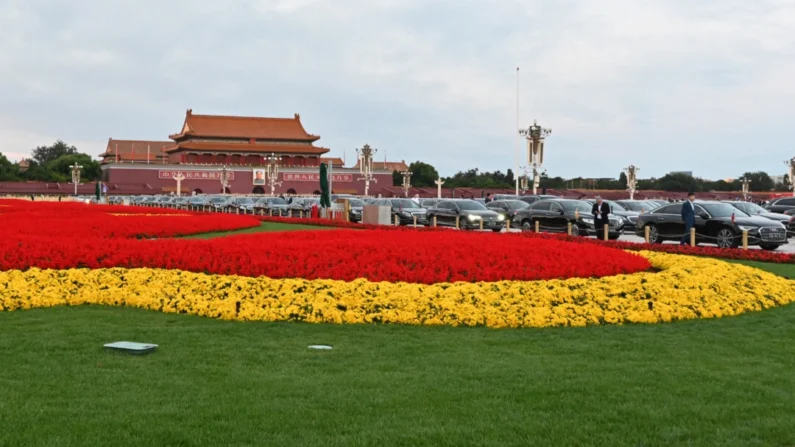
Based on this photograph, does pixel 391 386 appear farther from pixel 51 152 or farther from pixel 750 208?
pixel 51 152

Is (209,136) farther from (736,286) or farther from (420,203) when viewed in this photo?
(736,286)

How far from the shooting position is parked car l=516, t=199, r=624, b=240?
23.3 metres

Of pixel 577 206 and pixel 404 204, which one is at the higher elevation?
pixel 577 206

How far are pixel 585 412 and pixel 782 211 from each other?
2922cm

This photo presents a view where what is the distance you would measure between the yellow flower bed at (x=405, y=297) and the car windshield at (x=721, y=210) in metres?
10.7

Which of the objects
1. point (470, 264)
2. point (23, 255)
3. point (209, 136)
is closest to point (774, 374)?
point (470, 264)

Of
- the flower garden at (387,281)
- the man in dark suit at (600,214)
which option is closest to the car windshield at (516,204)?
the man in dark suit at (600,214)

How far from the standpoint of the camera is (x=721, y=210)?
19.8 metres

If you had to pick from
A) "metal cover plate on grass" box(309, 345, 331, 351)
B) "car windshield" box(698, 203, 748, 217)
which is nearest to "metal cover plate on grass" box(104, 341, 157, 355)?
"metal cover plate on grass" box(309, 345, 331, 351)

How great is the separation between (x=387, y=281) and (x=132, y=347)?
11.9 ft

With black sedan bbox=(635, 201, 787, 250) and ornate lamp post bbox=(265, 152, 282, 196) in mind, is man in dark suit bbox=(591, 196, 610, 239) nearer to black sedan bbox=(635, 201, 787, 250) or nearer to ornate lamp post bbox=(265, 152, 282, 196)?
black sedan bbox=(635, 201, 787, 250)

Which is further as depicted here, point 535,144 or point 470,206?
point 535,144

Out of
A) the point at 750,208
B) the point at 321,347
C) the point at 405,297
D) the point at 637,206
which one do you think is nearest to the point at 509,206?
the point at 637,206

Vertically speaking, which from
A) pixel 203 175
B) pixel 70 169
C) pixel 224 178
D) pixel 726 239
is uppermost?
pixel 70 169
